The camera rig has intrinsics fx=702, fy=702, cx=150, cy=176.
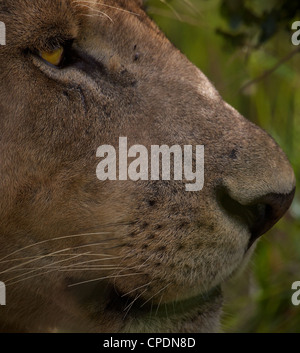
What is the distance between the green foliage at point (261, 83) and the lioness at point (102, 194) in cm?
133

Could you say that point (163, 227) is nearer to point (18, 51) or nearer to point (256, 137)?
point (256, 137)

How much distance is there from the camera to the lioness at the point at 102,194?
256cm

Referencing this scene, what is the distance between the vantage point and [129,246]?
2.59 meters

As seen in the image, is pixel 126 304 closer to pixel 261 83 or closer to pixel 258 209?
pixel 258 209

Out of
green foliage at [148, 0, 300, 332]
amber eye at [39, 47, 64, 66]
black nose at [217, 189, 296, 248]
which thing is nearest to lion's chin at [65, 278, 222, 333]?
black nose at [217, 189, 296, 248]

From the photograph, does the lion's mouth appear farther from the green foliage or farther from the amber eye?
the green foliage

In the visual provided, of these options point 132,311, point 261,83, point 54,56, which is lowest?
point 132,311

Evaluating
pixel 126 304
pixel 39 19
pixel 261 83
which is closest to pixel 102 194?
pixel 126 304

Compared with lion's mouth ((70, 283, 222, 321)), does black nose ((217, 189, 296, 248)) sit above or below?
above

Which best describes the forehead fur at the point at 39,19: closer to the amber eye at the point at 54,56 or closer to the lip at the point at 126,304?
the amber eye at the point at 54,56

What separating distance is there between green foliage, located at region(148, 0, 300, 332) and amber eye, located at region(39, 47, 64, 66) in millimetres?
1454

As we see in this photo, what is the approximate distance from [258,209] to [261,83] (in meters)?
2.85

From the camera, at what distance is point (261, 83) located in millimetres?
5297

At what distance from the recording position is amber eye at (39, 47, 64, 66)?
104 inches
